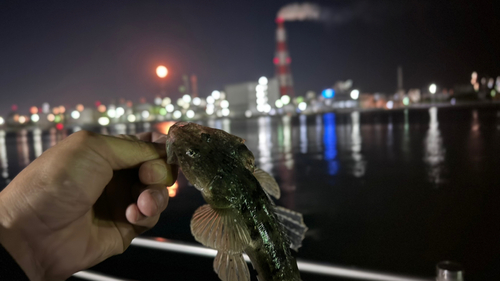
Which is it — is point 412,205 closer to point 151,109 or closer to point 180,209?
point 180,209

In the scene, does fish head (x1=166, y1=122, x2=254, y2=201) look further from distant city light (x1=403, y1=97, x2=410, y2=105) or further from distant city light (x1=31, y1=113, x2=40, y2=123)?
distant city light (x1=403, y1=97, x2=410, y2=105)

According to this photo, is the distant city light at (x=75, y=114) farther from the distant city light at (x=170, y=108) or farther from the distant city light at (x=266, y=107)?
the distant city light at (x=266, y=107)

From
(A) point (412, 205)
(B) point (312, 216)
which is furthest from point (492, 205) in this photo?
(B) point (312, 216)

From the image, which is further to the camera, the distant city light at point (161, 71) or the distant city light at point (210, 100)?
the distant city light at point (210, 100)

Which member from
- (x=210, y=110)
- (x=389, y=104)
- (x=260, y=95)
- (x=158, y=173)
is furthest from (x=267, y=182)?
(x=389, y=104)

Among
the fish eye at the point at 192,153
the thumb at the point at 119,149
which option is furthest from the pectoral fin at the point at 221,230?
the thumb at the point at 119,149

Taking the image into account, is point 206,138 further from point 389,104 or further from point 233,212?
point 389,104

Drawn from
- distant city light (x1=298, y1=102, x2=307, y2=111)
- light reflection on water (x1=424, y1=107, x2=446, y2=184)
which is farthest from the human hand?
distant city light (x1=298, y1=102, x2=307, y2=111)
